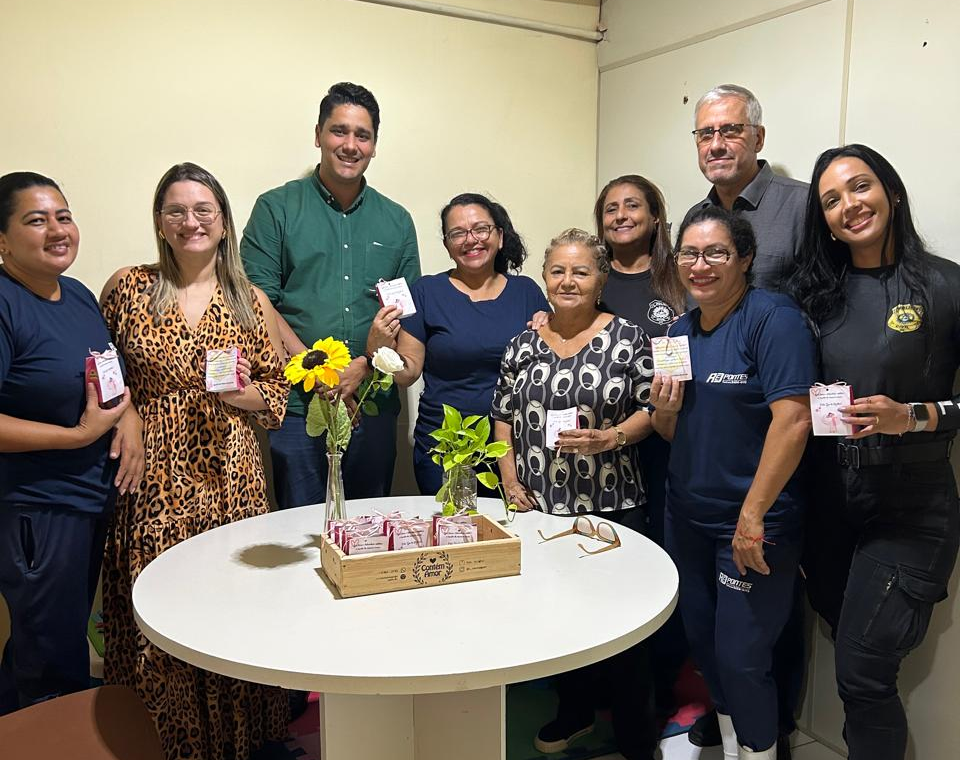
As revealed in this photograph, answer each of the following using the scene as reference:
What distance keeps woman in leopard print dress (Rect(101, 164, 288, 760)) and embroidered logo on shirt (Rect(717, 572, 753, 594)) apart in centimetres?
136

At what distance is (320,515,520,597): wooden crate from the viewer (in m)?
1.69

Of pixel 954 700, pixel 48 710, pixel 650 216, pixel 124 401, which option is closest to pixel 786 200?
pixel 650 216

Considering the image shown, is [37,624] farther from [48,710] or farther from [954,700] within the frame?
[954,700]

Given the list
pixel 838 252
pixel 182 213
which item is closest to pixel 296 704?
pixel 182 213

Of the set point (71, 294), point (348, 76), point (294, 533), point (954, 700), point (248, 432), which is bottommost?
point (954, 700)

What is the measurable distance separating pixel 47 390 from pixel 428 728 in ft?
4.42

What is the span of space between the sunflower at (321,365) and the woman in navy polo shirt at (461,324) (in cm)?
89

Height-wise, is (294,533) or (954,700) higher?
(294,533)

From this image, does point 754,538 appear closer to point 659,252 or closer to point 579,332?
point 579,332

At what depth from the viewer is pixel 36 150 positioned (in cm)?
294

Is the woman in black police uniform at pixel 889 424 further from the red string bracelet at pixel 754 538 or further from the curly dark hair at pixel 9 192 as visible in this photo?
the curly dark hair at pixel 9 192

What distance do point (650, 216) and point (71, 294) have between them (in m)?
1.87

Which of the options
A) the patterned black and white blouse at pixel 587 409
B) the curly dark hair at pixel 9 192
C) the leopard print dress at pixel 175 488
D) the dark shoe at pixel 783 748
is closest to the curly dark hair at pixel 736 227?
the patterned black and white blouse at pixel 587 409

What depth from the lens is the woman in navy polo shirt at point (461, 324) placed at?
9.11 ft
